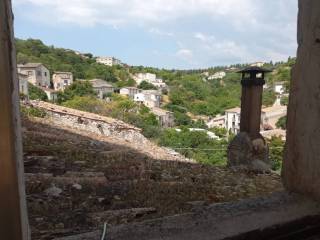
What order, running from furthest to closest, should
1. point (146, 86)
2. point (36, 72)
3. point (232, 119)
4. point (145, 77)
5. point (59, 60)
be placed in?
point (145, 77) → point (146, 86) → point (59, 60) → point (232, 119) → point (36, 72)

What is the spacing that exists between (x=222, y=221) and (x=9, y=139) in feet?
2.44

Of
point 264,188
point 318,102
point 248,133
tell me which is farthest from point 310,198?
point 248,133

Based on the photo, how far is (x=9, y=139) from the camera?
81 centimetres

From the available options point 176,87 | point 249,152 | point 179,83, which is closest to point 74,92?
point 176,87

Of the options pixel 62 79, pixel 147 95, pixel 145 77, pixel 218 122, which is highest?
pixel 62 79

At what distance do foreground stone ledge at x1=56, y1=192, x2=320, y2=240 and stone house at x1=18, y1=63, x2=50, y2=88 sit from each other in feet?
134

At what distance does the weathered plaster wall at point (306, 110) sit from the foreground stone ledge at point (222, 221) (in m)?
0.09

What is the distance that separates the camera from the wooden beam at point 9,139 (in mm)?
788

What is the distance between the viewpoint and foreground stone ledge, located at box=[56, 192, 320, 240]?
3.58ft

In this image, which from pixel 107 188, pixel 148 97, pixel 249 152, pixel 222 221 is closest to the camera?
pixel 222 221

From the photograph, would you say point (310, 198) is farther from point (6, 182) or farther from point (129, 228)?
point (6, 182)

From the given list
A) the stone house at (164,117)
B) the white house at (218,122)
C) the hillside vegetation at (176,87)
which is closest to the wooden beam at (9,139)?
the hillside vegetation at (176,87)

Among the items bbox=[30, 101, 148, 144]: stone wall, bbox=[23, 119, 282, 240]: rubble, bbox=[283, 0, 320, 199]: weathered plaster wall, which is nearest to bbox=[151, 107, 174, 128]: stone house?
bbox=[30, 101, 148, 144]: stone wall

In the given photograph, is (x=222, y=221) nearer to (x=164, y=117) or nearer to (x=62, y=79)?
(x=164, y=117)
